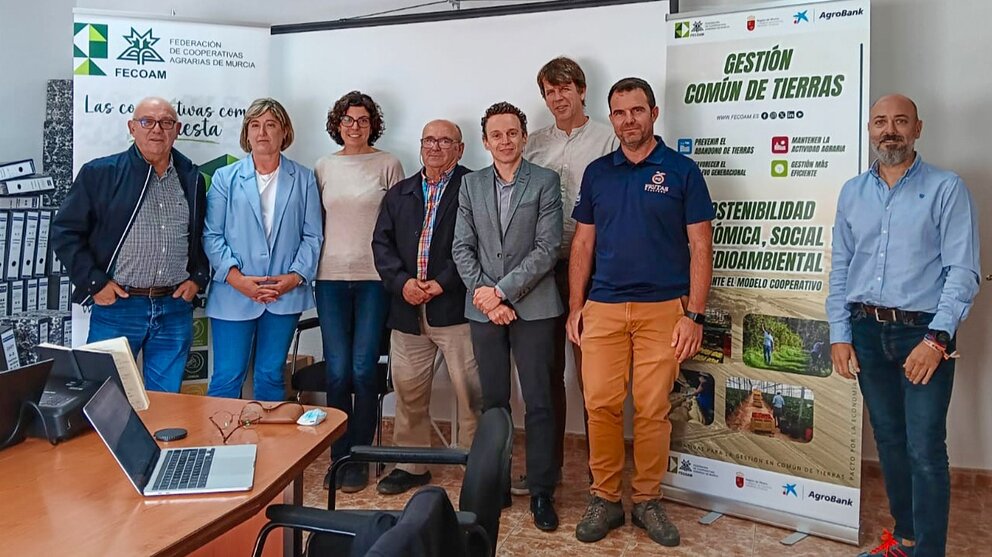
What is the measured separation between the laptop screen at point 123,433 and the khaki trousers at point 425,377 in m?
1.68

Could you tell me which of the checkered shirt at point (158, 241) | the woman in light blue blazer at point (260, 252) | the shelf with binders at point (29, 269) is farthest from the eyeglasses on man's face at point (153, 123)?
the shelf with binders at point (29, 269)

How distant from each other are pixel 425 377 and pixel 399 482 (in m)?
0.49

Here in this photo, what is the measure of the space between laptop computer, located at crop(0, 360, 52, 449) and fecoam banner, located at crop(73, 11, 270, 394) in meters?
2.18

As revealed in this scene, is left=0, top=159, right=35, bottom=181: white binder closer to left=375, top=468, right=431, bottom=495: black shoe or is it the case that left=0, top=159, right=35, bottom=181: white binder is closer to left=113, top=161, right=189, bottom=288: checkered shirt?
left=113, top=161, right=189, bottom=288: checkered shirt

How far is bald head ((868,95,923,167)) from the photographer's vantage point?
8.41ft

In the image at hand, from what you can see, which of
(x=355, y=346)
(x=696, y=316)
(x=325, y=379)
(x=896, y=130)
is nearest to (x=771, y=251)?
(x=696, y=316)

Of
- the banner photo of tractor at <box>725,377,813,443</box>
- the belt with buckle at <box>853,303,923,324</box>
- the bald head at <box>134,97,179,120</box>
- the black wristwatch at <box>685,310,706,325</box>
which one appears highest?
the bald head at <box>134,97,179,120</box>

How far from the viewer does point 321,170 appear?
3592 millimetres

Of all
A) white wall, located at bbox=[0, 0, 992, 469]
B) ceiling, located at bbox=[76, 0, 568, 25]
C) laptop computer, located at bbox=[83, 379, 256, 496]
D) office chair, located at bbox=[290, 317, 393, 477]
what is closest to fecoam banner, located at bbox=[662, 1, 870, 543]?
white wall, located at bbox=[0, 0, 992, 469]

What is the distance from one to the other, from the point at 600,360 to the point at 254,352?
5.40ft

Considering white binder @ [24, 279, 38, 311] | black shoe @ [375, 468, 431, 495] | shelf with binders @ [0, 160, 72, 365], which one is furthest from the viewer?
white binder @ [24, 279, 38, 311]

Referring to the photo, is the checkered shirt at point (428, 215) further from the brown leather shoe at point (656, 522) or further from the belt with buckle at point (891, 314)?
the belt with buckle at point (891, 314)

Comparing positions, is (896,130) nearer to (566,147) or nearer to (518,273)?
(566,147)

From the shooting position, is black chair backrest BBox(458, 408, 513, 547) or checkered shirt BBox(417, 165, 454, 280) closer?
black chair backrest BBox(458, 408, 513, 547)
